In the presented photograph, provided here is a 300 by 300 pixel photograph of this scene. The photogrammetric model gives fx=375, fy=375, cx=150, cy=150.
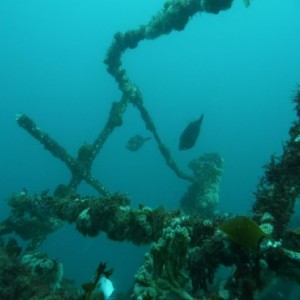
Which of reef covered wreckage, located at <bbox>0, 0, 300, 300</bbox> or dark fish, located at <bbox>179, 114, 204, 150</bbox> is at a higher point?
dark fish, located at <bbox>179, 114, 204, 150</bbox>

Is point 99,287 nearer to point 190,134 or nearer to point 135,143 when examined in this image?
point 190,134

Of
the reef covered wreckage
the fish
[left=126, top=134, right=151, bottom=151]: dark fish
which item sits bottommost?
the fish

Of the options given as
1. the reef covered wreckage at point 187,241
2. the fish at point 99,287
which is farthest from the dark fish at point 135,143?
the fish at point 99,287

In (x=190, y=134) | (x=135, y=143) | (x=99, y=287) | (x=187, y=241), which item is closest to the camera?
(x=99, y=287)

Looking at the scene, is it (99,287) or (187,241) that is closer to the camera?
(99,287)

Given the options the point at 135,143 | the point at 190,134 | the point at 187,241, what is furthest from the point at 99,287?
the point at 135,143

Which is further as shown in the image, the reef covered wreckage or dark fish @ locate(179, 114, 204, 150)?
dark fish @ locate(179, 114, 204, 150)

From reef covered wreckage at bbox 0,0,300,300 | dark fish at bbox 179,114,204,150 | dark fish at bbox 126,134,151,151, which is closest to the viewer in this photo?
reef covered wreckage at bbox 0,0,300,300

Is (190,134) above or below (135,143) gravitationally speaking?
below

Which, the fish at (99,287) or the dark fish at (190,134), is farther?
the dark fish at (190,134)

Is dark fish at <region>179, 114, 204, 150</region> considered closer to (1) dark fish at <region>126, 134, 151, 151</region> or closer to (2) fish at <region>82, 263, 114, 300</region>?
(1) dark fish at <region>126, 134, 151, 151</region>

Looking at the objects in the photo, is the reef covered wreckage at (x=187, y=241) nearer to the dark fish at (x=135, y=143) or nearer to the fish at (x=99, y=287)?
the fish at (x=99, y=287)

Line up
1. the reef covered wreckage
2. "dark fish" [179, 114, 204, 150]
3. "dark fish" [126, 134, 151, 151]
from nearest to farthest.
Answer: the reef covered wreckage, "dark fish" [179, 114, 204, 150], "dark fish" [126, 134, 151, 151]

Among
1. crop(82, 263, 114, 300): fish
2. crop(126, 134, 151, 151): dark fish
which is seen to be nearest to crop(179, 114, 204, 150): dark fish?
crop(126, 134, 151, 151): dark fish
